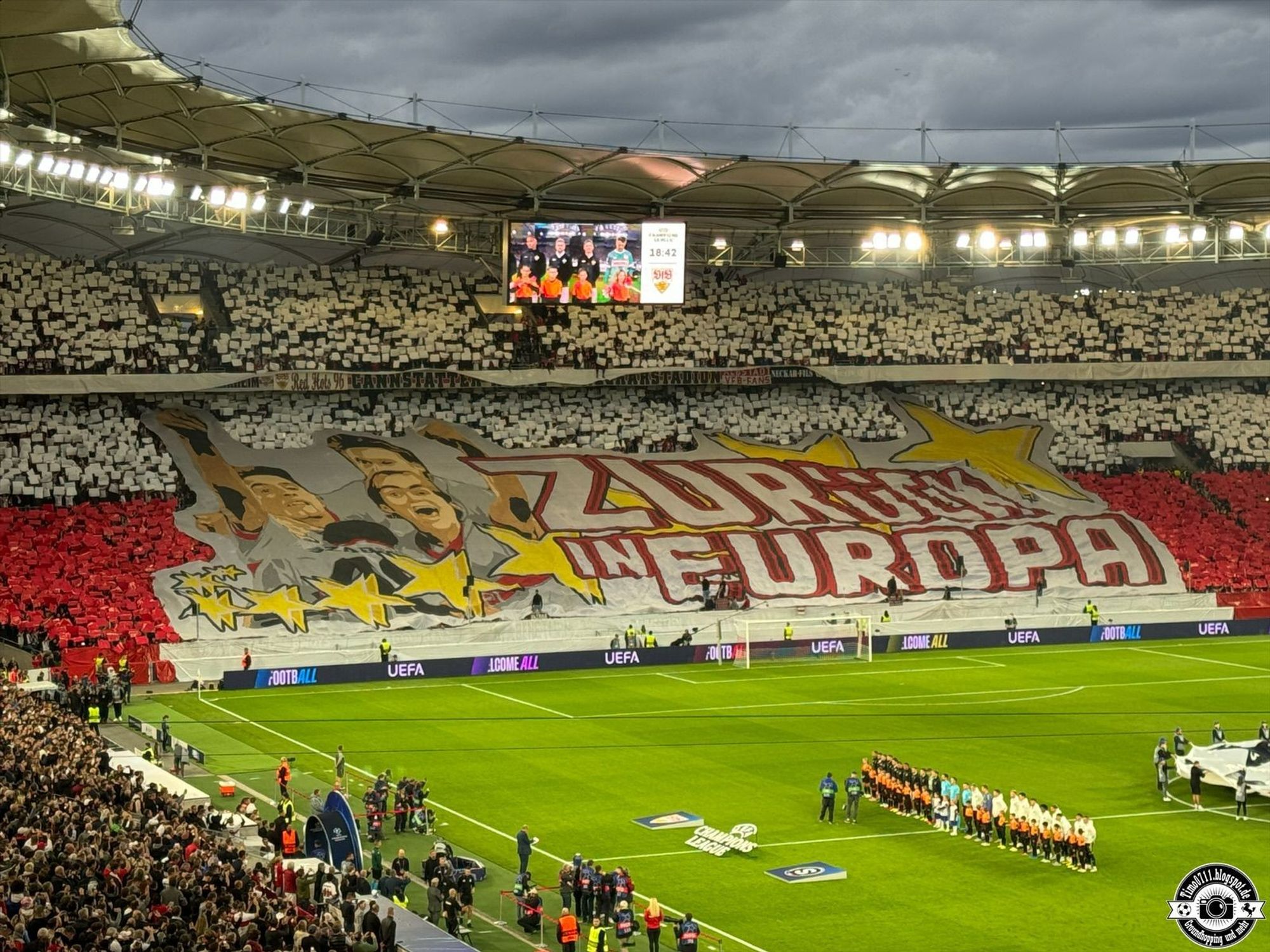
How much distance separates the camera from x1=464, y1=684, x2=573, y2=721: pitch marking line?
152 feet

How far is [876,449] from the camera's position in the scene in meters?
71.5

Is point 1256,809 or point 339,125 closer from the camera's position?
point 1256,809

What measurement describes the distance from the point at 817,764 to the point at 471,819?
921 cm

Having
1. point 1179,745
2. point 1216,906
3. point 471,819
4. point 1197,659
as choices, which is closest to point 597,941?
point 471,819

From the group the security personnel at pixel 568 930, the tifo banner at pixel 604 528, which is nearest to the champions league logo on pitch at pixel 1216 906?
the security personnel at pixel 568 930

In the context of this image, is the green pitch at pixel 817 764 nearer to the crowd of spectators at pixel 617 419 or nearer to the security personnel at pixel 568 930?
the security personnel at pixel 568 930

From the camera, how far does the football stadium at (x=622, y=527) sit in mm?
30094

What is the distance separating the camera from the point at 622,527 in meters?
64.2

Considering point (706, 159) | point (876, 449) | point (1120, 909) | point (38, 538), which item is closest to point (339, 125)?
point (706, 159)

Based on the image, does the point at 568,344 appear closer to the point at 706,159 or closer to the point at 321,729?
the point at 706,159

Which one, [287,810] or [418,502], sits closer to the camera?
[287,810]

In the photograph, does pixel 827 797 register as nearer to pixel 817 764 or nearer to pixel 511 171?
pixel 817 764

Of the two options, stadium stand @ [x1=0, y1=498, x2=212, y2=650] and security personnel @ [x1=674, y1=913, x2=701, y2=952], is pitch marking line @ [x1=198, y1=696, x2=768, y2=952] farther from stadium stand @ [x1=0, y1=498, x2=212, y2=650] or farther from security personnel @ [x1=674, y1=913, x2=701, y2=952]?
stadium stand @ [x1=0, y1=498, x2=212, y2=650]

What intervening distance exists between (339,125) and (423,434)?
17.8m
